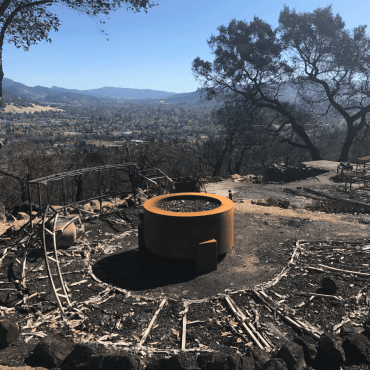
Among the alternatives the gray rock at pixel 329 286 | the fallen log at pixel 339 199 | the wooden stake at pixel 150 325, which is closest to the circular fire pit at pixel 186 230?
the wooden stake at pixel 150 325

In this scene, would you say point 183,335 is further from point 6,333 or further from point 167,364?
point 6,333

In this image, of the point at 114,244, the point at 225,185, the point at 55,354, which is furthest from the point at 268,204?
the point at 55,354

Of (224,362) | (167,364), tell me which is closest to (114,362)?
(167,364)

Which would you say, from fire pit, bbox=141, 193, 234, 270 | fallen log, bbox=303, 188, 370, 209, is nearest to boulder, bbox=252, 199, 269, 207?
fallen log, bbox=303, 188, 370, 209

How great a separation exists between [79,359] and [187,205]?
16.9 feet

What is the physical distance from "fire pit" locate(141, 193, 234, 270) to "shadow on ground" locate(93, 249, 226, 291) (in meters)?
0.37

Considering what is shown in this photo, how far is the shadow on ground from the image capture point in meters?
7.53

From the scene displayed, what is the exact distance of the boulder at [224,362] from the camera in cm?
433

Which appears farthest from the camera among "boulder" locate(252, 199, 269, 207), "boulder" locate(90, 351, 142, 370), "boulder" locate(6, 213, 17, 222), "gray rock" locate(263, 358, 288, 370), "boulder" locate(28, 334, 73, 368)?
"boulder" locate(252, 199, 269, 207)

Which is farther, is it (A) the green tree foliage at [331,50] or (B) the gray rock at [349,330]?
(A) the green tree foliage at [331,50]

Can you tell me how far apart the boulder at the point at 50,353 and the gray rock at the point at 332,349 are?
3708 millimetres

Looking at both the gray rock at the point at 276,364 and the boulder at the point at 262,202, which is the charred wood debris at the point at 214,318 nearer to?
the gray rock at the point at 276,364

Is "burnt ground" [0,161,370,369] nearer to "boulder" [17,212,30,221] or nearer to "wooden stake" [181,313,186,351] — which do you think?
"wooden stake" [181,313,186,351]

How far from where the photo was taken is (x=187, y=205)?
9078mm
